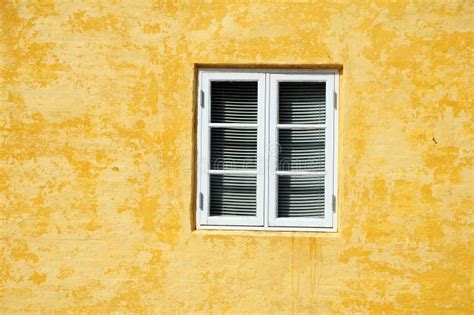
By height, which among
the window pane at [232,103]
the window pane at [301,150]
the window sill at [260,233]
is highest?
the window pane at [232,103]

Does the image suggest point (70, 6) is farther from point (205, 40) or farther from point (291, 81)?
point (291, 81)

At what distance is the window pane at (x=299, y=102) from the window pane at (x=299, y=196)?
17.4 inches

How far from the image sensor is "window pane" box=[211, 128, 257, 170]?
4.71 metres

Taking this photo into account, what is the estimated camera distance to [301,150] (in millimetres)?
4691

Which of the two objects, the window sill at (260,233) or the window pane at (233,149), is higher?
the window pane at (233,149)

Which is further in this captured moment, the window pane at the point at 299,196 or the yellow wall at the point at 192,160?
the window pane at the point at 299,196

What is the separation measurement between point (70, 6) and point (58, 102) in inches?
28.3

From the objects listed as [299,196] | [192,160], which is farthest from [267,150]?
[192,160]

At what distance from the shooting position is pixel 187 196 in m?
4.61

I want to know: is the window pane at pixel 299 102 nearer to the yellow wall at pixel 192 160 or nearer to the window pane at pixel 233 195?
the yellow wall at pixel 192 160

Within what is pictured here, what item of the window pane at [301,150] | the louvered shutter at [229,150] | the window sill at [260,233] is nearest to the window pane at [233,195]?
the louvered shutter at [229,150]

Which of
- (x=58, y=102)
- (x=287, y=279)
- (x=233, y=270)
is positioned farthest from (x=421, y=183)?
(x=58, y=102)

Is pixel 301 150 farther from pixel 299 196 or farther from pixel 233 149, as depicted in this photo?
pixel 233 149

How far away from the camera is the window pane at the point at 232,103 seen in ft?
15.5
